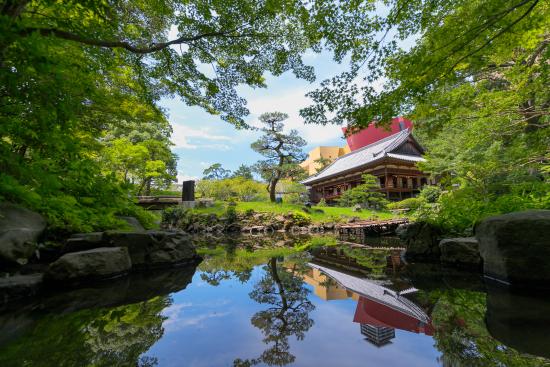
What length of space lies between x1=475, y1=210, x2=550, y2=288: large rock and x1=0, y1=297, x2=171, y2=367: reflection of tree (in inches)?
169

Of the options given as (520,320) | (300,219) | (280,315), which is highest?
(300,219)

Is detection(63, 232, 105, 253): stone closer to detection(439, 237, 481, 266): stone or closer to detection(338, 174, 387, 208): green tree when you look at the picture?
detection(439, 237, 481, 266): stone

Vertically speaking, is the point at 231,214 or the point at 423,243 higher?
the point at 231,214

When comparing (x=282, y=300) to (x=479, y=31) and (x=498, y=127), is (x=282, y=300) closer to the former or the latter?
(x=479, y=31)

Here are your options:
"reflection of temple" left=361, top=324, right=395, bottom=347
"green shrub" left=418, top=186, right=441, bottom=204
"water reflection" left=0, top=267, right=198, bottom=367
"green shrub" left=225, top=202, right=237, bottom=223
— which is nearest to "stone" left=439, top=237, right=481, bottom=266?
"reflection of temple" left=361, top=324, right=395, bottom=347

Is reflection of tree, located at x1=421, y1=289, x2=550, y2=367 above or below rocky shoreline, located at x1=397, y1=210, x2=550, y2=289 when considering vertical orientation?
below

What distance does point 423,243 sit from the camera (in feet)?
19.1

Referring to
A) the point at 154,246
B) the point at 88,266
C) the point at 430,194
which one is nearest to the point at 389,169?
the point at 430,194

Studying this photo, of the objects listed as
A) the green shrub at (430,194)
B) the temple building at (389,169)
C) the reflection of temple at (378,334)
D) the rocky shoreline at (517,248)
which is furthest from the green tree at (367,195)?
the reflection of temple at (378,334)

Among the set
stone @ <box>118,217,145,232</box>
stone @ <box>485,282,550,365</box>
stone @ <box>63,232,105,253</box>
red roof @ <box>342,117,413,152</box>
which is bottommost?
stone @ <box>485,282,550,365</box>

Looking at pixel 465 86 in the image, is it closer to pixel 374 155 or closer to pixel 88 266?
pixel 88 266

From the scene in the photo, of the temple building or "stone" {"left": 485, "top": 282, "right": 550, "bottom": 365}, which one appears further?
the temple building

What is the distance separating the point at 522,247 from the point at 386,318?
2.36 m

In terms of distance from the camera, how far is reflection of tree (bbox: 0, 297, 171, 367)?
1.79 meters
